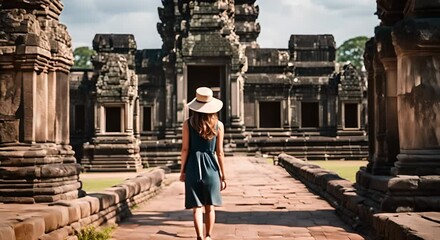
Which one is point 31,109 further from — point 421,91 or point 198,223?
point 421,91

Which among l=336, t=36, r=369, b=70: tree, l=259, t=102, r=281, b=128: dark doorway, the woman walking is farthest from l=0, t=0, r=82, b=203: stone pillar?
l=336, t=36, r=369, b=70: tree

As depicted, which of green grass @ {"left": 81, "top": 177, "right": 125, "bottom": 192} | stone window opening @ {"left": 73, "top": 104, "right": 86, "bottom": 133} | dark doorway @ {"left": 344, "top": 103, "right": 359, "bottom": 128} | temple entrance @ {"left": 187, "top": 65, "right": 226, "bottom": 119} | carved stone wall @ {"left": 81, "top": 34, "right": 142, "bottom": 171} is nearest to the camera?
green grass @ {"left": 81, "top": 177, "right": 125, "bottom": 192}

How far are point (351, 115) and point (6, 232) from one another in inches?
1081

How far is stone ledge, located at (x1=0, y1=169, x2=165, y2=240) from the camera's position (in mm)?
4707

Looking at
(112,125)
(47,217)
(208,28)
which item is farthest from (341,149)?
(47,217)

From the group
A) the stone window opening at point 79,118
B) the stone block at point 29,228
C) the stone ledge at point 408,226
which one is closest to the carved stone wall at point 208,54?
the stone window opening at point 79,118

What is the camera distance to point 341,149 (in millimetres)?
26266

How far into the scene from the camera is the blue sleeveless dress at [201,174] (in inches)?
227

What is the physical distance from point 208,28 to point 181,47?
1.60 m

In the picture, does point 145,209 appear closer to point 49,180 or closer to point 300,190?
point 49,180

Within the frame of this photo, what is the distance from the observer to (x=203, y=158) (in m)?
5.82

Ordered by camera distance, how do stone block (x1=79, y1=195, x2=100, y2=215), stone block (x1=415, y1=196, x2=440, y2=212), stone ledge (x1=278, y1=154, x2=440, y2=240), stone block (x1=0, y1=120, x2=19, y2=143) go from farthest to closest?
stone block (x1=0, y1=120, x2=19, y2=143) → stone block (x1=79, y1=195, x2=100, y2=215) → stone block (x1=415, y1=196, x2=440, y2=212) → stone ledge (x1=278, y1=154, x2=440, y2=240)

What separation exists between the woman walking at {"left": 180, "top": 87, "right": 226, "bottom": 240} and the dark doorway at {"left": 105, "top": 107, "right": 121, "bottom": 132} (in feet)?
55.2

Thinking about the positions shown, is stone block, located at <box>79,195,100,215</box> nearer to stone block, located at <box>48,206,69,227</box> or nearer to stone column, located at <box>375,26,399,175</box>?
stone block, located at <box>48,206,69,227</box>
